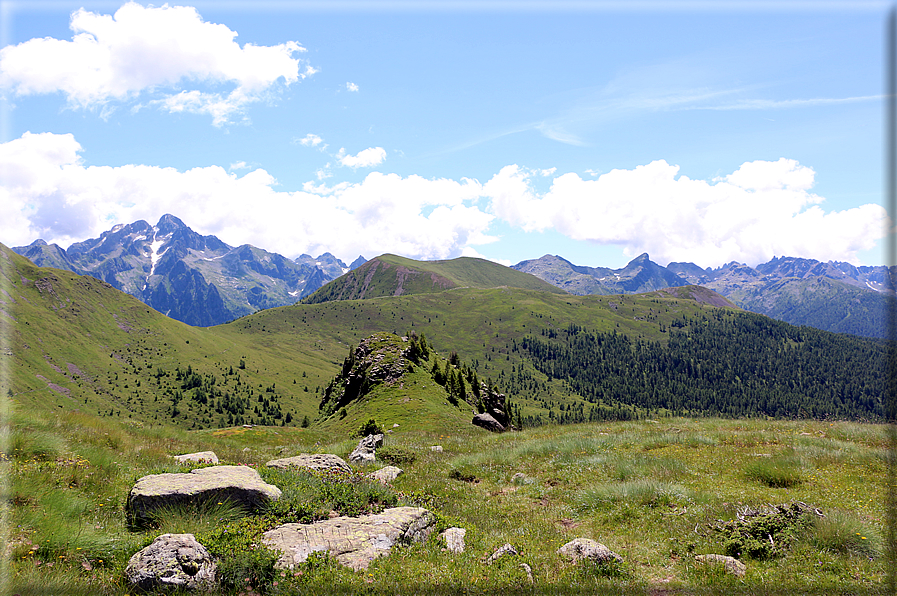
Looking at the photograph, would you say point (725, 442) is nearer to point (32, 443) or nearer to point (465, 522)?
point (465, 522)

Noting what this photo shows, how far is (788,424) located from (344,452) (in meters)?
29.3

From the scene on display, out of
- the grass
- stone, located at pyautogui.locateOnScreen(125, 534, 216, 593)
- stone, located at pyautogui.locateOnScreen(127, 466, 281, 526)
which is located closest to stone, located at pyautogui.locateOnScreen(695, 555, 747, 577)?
the grass

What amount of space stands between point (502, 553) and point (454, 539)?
61.8 inches

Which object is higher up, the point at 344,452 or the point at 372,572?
the point at 372,572

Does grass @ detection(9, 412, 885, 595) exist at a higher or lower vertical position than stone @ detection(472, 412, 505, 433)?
higher

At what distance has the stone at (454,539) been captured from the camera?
10.6m

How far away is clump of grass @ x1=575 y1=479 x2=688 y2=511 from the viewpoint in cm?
1359

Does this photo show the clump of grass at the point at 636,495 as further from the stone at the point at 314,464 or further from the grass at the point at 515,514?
the stone at the point at 314,464

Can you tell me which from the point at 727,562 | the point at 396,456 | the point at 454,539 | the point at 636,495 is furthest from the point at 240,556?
the point at 396,456

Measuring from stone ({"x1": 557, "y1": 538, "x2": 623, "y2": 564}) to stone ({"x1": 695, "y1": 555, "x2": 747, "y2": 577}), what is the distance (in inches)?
79.8

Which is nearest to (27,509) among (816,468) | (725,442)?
(816,468)

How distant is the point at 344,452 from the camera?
2572 centimetres

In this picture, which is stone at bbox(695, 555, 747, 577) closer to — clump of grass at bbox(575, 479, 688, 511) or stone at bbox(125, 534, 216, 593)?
clump of grass at bbox(575, 479, 688, 511)

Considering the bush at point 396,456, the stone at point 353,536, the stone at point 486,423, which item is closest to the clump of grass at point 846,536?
the stone at point 353,536
